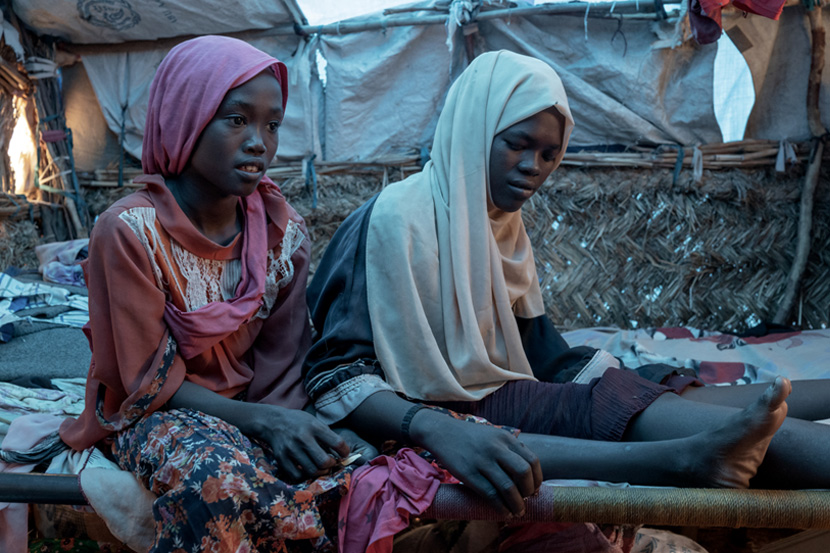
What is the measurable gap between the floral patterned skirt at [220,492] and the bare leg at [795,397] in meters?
1.02

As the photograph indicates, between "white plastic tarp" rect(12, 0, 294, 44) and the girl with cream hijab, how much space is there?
8.04 ft

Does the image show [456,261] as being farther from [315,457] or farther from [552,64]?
[552,64]

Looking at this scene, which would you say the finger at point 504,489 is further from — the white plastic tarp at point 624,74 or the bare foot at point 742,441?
the white plastic tarp at point 624,74

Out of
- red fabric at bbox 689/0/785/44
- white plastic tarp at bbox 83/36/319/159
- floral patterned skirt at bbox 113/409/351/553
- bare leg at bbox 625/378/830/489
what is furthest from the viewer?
white plastic tarp at bbox 83/36/319/159

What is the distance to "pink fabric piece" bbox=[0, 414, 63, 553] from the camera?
1.61 m

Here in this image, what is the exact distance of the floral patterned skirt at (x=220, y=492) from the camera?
1.26m

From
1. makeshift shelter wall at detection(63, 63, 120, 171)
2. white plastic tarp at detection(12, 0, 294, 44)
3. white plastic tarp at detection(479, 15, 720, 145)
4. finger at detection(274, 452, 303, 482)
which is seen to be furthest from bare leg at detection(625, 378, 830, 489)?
makeshift shelter wall at detection(63, 63, 120, 171)

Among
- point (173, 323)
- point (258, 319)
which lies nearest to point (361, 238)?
point (258, 319)

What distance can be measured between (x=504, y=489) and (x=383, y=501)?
270 mm

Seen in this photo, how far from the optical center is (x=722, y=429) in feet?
4.39

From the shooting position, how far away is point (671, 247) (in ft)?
13.9

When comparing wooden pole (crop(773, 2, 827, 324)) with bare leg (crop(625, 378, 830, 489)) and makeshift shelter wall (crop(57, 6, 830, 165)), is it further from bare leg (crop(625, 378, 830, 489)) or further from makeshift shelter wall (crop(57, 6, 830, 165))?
bare leg (crop(625, 378, 830, 489))

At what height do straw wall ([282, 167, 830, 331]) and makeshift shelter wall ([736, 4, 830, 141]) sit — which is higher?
makeshift shelter wall ([736, 4, 830, 141])

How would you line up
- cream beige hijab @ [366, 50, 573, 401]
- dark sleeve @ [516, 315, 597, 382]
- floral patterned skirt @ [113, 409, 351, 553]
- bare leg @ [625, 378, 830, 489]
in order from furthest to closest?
dark sleeve @ [516, 315, 597, 382], cream beige hijab @ [366, 50, 573, 401], bare leg @ [625, 378, 830, 489], floral patterned skirt @ [113, 409, 351, 553]
